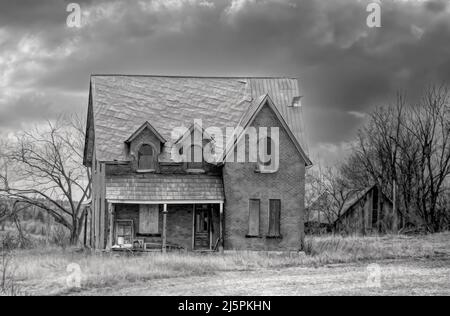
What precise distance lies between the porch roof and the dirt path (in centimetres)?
665

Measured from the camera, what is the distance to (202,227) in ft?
101

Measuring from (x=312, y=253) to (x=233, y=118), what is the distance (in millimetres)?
7618

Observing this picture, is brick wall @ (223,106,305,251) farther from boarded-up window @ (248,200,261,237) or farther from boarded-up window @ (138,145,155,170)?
boarded-up window @ (138,145,155,170)

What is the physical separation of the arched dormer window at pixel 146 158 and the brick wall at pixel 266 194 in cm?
324

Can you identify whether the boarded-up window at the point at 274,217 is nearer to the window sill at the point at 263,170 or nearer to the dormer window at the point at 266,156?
the window sill at the point at 263,170

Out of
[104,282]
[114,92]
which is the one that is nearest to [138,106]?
[114,92]

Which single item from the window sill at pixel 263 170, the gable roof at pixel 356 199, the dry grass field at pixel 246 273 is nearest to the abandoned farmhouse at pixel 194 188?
the window sill at pixel 263 170

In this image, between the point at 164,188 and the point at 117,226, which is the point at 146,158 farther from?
the point at 117,226

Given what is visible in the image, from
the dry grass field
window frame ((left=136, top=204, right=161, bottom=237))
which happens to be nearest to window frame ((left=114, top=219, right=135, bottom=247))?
window frame ((left=136, top=204, right=161, bottom=237))

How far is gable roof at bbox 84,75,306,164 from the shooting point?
105 ft

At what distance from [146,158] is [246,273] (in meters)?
9.54

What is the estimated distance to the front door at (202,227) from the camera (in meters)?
30.5

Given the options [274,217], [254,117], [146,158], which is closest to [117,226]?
[146,158]
